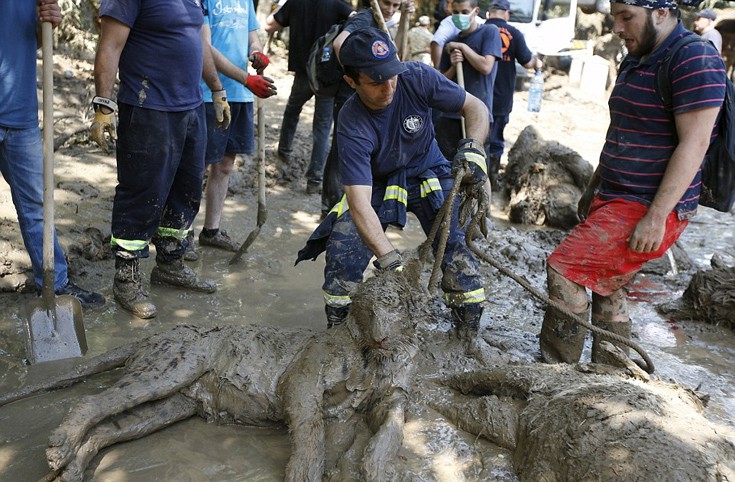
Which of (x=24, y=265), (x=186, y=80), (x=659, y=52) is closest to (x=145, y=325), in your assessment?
(x=24, y=265)

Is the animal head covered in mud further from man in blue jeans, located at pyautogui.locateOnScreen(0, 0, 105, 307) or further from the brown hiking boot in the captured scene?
the brown hiking boot

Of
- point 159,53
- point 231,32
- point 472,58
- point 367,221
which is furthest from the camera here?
point 472,58

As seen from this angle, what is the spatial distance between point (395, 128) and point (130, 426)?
81.9 inches

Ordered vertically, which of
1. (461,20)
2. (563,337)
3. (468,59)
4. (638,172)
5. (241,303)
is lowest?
(241,303)

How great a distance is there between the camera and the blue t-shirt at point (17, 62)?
12.0 feet

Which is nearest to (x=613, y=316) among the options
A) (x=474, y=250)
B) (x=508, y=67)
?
(x=474, y=250)

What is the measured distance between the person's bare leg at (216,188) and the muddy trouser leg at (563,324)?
295 centimetres

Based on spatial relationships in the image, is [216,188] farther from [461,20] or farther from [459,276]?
[461,20]

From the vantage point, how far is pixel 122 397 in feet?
9.52

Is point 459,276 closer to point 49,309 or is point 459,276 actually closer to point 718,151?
point 718,151

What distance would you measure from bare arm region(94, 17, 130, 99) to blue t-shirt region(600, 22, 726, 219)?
291cm

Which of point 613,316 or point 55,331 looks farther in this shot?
point 613,316

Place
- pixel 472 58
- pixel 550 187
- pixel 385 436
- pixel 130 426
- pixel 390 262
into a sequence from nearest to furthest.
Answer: pixel 385 436 → pixel 130 426 → pixel 390 262 → pixel 472 58 → pixel 550 187

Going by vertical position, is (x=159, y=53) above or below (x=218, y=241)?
above
